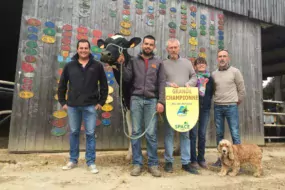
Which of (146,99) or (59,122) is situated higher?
(146,99)

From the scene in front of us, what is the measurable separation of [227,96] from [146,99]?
4.26 ft

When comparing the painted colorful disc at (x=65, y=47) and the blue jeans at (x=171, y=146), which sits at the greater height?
the painted colorful disc at (x=65, y=47)

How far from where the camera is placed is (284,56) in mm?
9766

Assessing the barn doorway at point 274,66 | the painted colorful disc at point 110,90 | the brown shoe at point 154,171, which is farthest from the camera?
the barn doorway at point 274,66

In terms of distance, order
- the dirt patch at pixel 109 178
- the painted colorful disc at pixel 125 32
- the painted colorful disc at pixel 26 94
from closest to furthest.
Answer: the dirt patch at pixel 109 178 → the painted colorful disc at pixel 26 94 → the painted colorful disc at pixel 125 32

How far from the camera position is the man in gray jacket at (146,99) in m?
3.16

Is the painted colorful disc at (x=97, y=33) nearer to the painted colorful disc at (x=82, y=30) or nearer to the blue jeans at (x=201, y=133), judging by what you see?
the painted colorful disc at (x=82, y=30)

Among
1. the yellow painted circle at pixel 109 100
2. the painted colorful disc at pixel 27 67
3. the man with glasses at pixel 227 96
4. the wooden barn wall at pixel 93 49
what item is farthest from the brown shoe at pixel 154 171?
the painted colorful disc at pixel 27 67

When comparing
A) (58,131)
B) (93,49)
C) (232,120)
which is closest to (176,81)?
(232,120)

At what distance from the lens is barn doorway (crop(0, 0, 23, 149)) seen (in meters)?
6.45

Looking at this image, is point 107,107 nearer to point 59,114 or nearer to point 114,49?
point 59,114

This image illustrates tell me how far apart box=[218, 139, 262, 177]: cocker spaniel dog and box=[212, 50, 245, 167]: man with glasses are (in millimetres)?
386

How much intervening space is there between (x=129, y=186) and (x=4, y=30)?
8.99 metres

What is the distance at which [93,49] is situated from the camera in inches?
187
